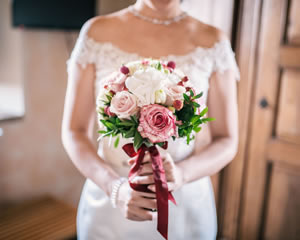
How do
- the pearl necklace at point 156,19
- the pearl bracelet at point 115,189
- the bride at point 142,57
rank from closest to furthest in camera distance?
the pearl bracelet at point 115,189
the bride at point 142,57
the pearl necklace at point 156,19

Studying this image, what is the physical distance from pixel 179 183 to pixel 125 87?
0.42 metres

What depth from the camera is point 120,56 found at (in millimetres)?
1329

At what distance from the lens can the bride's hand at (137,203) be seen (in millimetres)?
1115

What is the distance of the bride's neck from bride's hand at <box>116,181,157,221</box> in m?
0.71

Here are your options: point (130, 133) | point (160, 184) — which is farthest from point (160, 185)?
point (130, 133)

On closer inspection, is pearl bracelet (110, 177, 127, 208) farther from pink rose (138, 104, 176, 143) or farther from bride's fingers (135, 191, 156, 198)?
pink rose (138, 104, 176, 143)

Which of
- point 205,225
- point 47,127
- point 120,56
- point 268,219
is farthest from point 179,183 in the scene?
point 47,127

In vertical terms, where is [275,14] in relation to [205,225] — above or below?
above

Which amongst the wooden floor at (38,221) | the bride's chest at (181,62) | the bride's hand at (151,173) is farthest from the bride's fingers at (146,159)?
the wooden floor at (38,221)

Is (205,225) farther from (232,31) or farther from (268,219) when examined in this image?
(232,31)

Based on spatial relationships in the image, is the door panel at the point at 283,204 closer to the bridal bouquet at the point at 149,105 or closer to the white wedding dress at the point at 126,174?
the white wedding dress at the point at 126,174

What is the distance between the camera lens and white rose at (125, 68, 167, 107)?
92 cm

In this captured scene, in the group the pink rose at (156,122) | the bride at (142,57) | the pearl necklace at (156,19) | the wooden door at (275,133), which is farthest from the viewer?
the wooden door at (275,133)

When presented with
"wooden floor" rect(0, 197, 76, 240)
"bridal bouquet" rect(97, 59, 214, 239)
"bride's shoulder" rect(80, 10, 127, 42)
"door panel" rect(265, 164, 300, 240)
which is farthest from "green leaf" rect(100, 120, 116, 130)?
"door panel" rect(265, 164, 300, 240)
